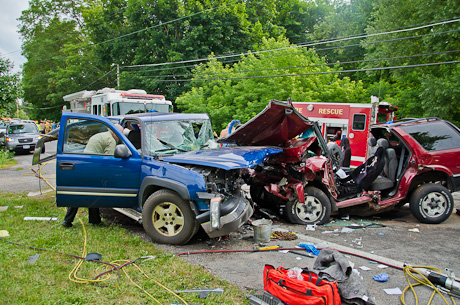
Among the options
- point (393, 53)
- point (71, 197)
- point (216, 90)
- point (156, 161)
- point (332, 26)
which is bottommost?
point (71, 197)

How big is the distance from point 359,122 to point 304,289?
37.6 feet

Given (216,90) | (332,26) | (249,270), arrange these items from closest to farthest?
(249,270) < (216,90) < (332,26)

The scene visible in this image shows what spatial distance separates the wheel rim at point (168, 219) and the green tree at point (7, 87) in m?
13.1

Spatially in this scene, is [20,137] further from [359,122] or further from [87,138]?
[359,122]

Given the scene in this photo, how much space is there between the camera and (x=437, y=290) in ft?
12.6

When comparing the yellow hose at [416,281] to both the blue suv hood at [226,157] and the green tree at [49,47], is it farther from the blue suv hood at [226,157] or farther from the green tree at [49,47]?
the green tree at [49,47]

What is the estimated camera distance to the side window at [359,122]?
13.5 m

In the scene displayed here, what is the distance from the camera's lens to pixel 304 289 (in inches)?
132

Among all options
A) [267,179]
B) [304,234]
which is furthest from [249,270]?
[267,179]

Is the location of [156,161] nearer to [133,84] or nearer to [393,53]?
[393,53]

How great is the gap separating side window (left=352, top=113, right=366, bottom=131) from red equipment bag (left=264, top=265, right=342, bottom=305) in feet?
36.3

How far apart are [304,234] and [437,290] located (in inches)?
96.1

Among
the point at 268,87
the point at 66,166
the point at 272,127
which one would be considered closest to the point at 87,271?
the point at 66,166

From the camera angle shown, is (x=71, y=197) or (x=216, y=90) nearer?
(x=71, y=197)
